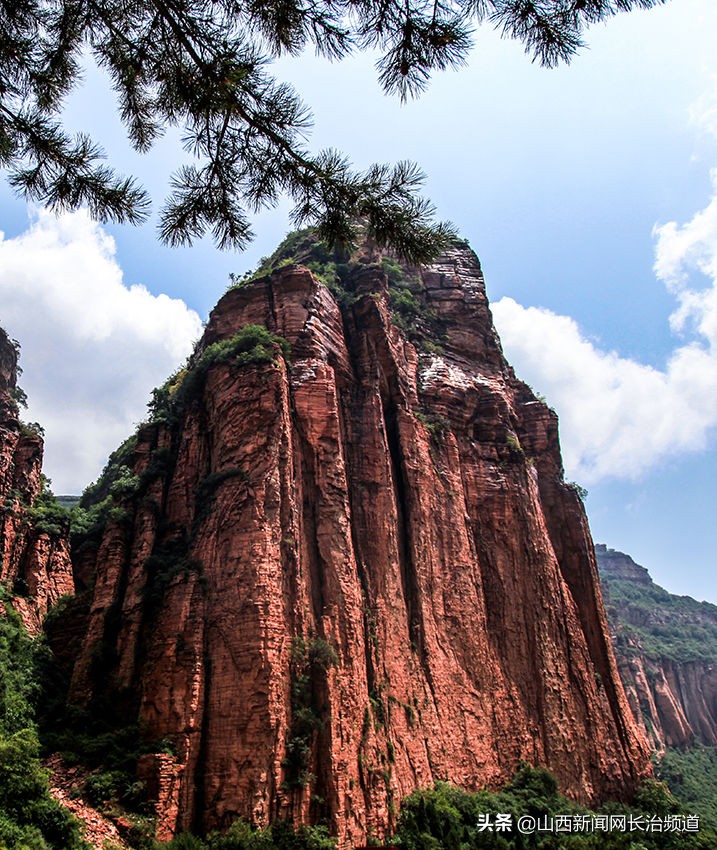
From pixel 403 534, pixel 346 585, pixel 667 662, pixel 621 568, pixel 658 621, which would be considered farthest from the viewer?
pixel 621 568

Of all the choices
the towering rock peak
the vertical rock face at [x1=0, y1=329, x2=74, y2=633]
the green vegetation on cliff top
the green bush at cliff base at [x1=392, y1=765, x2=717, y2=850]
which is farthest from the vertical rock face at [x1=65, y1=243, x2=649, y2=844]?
the towering rock peak

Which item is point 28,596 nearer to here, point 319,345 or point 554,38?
point 319,345

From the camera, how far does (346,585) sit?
2777 cm

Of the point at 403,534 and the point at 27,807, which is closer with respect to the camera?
the point at 27,807

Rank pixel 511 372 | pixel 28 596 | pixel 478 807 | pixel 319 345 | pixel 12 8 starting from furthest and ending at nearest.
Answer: pixel 511 372 < pixel 319 345 < pixel 28 596 < pixel 478 807 < pixel 12 8

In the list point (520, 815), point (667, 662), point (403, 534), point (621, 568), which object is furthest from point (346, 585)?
point (621, 568)

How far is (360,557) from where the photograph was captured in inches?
1201

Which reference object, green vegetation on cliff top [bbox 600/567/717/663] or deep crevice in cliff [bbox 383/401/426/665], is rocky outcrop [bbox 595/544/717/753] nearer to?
green vegetation on cliff top [bbox 600/567/717/663]

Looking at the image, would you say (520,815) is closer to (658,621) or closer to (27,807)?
(27,807)

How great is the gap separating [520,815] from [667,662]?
77844 mm

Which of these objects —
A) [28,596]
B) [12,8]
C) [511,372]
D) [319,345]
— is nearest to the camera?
[12,8]

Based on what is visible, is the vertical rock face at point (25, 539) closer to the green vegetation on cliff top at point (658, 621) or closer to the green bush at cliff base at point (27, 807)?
the green bush at cliff base at point (27, 807)

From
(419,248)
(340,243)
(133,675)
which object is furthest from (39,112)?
(133,675)

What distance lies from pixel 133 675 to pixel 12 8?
A: 75.7 ft
